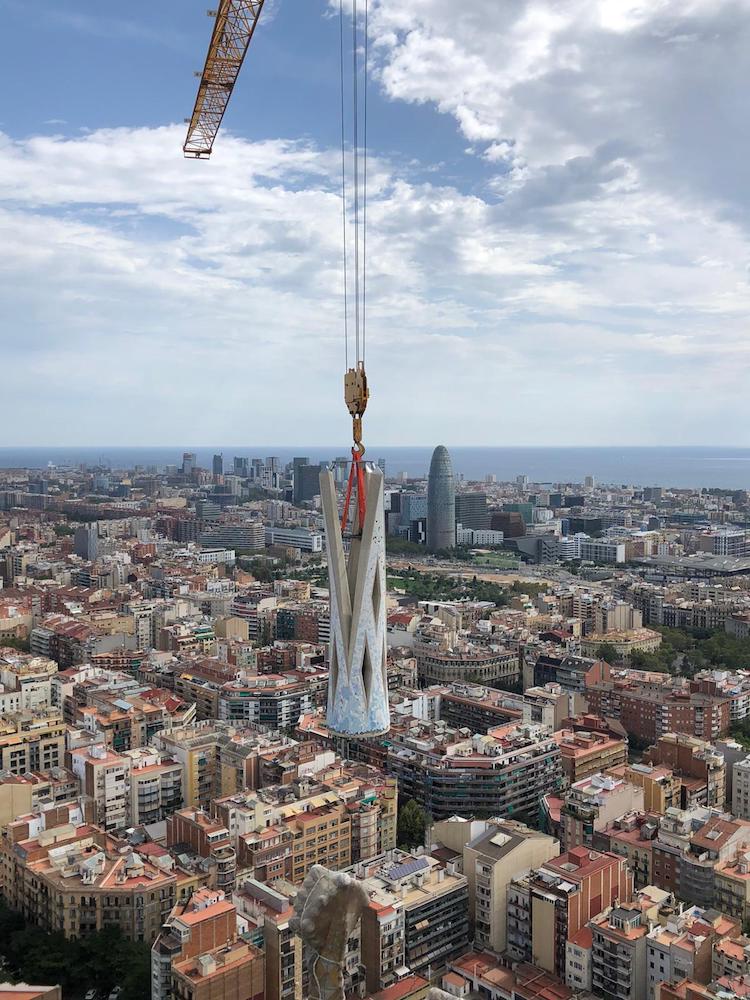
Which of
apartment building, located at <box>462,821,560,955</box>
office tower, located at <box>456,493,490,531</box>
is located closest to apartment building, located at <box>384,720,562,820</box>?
apartment building, located at <box>462,821,560,955</box>

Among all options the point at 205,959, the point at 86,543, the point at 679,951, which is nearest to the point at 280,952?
the point at 205,959

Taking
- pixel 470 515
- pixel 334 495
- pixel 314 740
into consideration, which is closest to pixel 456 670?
pixel 314 740

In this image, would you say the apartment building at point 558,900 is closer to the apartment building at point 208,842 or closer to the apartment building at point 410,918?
the apartment building at point 410,918

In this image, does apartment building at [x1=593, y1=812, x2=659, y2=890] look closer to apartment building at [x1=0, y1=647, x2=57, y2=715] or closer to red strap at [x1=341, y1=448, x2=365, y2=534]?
red strap at [x1=341, y1=448, x2=365, y2=534]

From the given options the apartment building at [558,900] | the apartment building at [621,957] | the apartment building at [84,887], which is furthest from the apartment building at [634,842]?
the apartment building at [84,887]

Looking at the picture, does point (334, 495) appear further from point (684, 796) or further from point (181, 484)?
point (181, 484)

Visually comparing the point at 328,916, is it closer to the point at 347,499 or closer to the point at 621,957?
the point at 347,499
